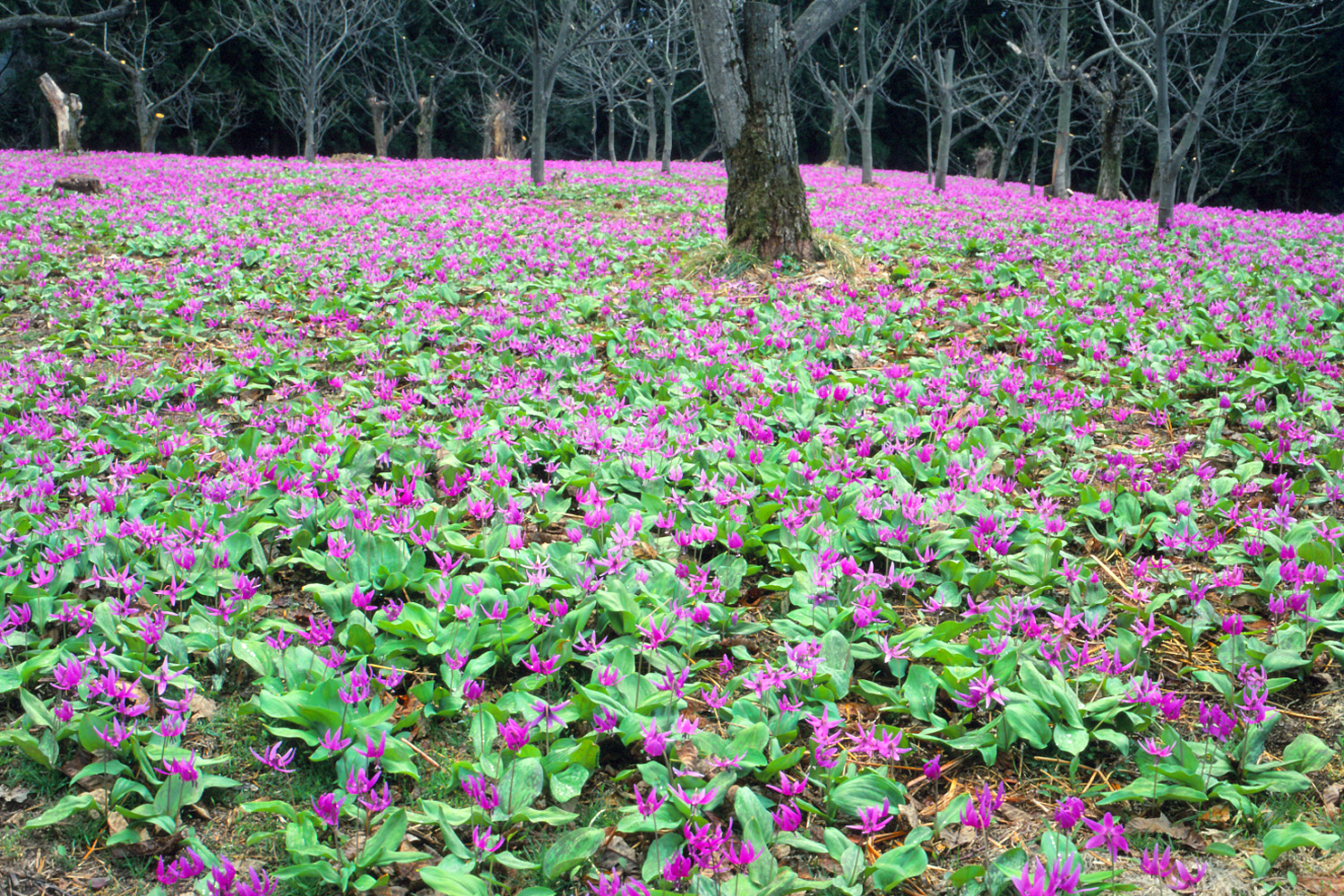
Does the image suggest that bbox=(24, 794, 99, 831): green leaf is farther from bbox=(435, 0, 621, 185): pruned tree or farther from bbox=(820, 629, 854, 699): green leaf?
bbox=(435, 0, 621, 185): pruned tree

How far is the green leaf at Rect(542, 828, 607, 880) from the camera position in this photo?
5.94 ft

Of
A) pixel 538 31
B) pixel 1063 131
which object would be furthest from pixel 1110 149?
pixel 538 31

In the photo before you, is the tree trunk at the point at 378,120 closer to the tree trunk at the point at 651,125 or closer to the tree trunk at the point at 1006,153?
the tree trunk at the point at 651,125

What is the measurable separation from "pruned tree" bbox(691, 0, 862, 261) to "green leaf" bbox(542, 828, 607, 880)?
6969 millimetres

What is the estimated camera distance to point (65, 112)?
2302 cm

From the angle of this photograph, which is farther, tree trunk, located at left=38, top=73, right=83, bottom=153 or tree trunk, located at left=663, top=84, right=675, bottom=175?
tree trunk, located at left=663, top=84, right=675, bottom=175

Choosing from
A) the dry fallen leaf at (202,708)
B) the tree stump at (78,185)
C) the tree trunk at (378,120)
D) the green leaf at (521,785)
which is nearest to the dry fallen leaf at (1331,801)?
the green leaf at (521,785)

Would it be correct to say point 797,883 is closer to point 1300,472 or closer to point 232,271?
point 1300,472

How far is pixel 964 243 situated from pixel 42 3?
125 feet

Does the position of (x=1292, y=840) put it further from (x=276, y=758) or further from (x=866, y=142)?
(x=866, y=142)

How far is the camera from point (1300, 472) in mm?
3732

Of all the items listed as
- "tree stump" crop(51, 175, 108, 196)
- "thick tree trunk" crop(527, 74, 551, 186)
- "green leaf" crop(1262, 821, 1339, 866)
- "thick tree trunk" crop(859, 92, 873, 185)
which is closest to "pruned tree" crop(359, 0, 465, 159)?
"thick tree trunk" crop(527, 74, 551, 186)

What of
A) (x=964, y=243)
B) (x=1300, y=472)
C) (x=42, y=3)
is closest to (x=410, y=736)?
(x=1300, y=472)

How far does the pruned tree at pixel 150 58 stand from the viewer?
30125mm
